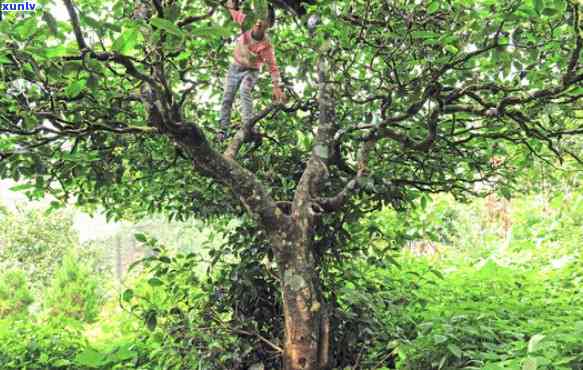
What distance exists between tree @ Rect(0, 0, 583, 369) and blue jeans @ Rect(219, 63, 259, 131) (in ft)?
0.51

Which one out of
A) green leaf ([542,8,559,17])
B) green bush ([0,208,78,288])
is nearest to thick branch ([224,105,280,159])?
green leaf ([542,8,559,17])

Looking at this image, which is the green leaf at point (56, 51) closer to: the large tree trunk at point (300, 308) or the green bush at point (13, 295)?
the large tree trunk at point (300, 308)

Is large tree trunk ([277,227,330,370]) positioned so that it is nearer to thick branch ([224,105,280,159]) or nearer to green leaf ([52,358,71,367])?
thick branch ([224,105,280,159])

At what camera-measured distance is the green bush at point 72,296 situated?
11.5 m

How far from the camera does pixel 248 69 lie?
131 inches

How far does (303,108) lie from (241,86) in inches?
18.9

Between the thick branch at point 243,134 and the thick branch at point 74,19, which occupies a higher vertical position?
the thick branch at point 243,134

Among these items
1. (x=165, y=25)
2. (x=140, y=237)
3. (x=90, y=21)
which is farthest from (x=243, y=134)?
(x=165, y=25)

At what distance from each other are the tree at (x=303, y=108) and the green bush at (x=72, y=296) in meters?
9.05

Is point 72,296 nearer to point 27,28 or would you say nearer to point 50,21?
point 27,28

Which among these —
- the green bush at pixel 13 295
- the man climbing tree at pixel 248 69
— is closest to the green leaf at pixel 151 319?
the man climbing tree at pixel 248 69

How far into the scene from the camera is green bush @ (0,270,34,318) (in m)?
11.3

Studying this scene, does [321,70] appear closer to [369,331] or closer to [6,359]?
[369,331]

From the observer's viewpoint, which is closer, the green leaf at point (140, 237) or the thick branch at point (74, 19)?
the thick branch at point (74, 19)
